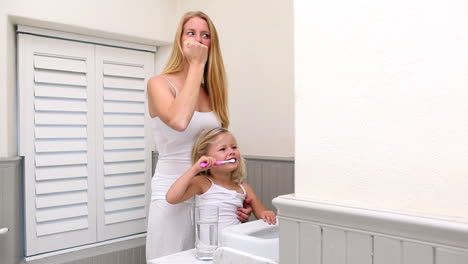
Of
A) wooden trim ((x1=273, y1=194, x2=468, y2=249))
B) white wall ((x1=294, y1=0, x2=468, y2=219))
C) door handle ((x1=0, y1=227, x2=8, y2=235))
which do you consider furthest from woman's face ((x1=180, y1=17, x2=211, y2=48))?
door handle ((x1=0, y1=227, x2=8, y2=235))

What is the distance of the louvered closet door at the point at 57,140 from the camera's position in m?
1.93

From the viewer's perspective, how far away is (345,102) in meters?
0.66

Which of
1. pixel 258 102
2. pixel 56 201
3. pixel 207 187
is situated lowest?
pixel 56 201

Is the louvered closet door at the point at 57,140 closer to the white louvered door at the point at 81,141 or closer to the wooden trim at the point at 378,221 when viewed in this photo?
the white louvered door at the point at 81,141

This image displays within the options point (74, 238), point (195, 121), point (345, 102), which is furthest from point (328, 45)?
point (74, 238)

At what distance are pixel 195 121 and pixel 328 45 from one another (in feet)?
2.29

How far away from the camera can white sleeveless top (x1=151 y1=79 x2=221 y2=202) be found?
131cm

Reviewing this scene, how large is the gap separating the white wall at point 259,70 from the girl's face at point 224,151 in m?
0.53

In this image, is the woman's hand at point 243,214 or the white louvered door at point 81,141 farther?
the white louvered door at point 81,141

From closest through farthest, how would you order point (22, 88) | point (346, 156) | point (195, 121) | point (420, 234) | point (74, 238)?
point (420, 234) < point (346, 156) < point (195, 121) < point (22, 88) < point (74, 238)

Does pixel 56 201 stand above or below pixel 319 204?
below

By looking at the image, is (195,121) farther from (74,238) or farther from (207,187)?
(74,238)

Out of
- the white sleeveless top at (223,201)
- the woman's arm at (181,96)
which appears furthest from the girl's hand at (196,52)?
the white sleeveless top at (223,201)

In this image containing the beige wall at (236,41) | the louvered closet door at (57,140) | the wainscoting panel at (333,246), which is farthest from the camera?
the louvered closet door at (57,140)
